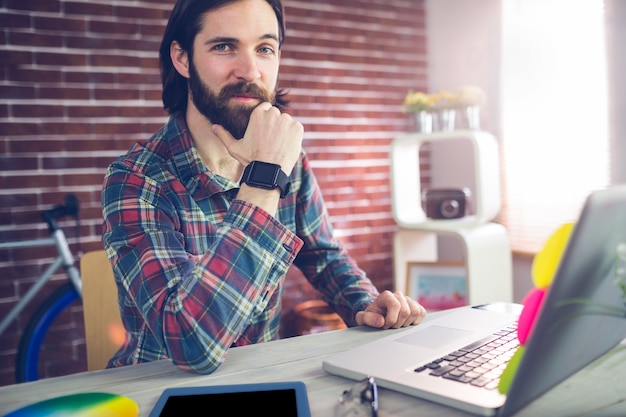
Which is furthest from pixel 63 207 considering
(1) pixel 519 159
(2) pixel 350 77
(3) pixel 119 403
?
(1) pixel 519 159

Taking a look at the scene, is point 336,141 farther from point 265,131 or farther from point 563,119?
point 265,131

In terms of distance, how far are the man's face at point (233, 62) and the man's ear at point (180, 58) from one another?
55 millimetres

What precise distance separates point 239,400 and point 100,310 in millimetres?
658

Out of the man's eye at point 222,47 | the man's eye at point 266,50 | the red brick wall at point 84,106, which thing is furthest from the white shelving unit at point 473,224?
the man's eye at point 222,47

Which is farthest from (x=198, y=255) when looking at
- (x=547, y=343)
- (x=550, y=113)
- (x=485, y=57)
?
(x=485, y=57)

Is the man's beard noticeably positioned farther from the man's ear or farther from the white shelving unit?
the white shelving unit

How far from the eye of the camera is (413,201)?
8.81 feet

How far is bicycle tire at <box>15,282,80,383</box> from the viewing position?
2.23 m

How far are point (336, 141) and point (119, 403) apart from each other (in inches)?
93.4

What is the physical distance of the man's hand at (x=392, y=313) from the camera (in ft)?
3.34

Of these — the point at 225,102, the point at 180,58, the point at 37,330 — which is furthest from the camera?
the point at 37,330

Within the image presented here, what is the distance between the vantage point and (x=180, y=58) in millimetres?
1389

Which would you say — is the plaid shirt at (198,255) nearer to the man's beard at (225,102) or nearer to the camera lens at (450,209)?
the man's beard at (225,102)

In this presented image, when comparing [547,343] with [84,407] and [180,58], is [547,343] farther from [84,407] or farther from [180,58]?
[180,58]
